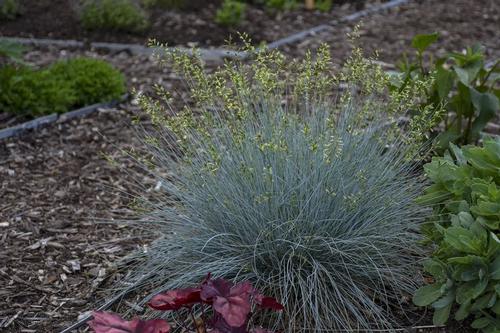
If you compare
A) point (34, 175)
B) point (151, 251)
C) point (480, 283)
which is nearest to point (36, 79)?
point (34, 175)

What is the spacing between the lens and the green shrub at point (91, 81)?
203 inches

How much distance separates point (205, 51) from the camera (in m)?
6.32

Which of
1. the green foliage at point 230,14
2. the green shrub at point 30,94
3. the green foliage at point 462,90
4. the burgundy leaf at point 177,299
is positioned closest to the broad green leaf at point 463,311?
the burgundy leaf at point 177,299

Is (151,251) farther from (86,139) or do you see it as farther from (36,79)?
(36,79)

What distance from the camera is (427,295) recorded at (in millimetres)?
2646

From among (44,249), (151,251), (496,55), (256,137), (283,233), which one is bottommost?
(496,55)

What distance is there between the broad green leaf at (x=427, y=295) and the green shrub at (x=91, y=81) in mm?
3107

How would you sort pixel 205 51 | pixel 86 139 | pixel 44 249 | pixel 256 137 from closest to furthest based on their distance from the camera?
pixel 256 137 → pixel 44 249 → pixel 86 139 → pixel 205 51

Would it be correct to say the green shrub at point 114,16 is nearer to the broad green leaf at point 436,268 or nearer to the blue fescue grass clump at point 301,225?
the blue fescue grass clump at point 301,225

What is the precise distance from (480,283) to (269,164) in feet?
2.99

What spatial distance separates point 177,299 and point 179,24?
16.7 ft

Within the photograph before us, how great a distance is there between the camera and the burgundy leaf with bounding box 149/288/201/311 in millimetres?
2418

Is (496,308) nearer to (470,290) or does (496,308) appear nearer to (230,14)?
(470,290)

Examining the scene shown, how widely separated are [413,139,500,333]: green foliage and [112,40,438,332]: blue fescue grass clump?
18 centimetres
